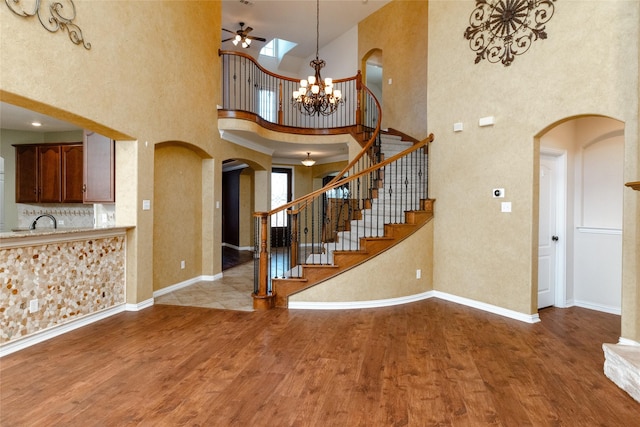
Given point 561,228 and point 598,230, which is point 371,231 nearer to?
point 561,228

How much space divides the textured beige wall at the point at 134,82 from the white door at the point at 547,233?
495 centimetres

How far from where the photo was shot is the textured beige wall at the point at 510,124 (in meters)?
3.10

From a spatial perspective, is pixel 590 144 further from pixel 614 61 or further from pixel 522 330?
pixel 522 330

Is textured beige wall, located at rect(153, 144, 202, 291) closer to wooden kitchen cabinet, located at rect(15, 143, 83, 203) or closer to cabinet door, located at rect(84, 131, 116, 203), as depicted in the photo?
cabinet door, located at rect(84, 131, 116, 203)

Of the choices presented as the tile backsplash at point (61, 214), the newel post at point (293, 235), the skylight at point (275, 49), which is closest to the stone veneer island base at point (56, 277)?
the tile backsplash at point (61, 214)

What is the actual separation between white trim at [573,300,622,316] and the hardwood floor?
1.29 ft

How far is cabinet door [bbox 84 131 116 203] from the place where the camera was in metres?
4.32

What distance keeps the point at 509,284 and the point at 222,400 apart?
11.3 feet

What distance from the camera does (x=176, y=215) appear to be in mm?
5344

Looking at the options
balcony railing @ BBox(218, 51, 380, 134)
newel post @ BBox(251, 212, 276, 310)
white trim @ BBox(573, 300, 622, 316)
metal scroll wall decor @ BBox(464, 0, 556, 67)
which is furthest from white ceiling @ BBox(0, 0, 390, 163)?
white trim @ BBox(573, 300, 622, 316)

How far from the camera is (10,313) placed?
9.79ft

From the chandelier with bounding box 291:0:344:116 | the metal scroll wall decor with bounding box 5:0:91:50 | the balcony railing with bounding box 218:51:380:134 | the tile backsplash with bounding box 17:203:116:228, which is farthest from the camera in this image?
the balcony railing with bounding box 218:51:380:134

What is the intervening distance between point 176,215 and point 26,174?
233 centimetres

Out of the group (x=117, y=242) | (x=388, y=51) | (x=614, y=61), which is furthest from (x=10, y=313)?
(x=388, y=51)
